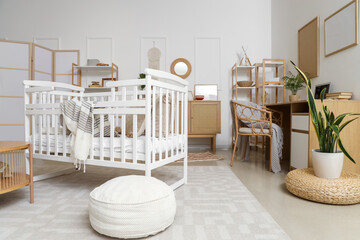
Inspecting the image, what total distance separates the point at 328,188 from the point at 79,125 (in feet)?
6.11

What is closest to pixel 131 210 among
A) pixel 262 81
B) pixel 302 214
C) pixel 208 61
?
pixel 302 214

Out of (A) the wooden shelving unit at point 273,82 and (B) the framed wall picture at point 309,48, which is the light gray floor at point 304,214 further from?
(A) the wooden shelving unit at point 273,82

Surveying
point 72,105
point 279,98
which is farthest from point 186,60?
point 72,105

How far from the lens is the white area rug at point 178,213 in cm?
121

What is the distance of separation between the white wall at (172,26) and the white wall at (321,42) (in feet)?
1.05

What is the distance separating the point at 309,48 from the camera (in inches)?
125

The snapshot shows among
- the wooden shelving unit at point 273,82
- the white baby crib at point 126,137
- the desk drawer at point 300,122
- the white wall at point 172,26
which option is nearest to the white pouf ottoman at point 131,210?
the white baby crib at point 126,137

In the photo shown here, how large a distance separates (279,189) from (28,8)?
211 inches

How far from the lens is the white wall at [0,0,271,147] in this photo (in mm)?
4418

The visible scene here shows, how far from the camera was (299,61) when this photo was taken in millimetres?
3471

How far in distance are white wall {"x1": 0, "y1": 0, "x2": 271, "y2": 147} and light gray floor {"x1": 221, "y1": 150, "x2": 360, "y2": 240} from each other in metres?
2.64

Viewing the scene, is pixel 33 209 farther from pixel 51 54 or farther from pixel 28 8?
pixel 28 8

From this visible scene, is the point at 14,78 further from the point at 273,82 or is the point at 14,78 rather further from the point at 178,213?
the point at 273,82

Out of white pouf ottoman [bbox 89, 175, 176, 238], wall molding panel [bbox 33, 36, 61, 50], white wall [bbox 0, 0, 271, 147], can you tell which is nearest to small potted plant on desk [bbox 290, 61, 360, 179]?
white pouf ottoman [bbox 89, 175, 176, 238]
